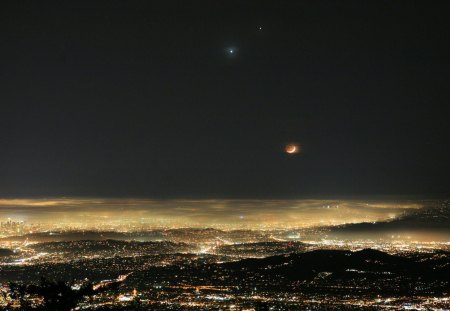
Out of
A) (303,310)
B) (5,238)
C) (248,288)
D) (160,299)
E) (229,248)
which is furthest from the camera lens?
(5,238)

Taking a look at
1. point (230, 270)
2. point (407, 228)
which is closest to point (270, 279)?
point (230, 270)

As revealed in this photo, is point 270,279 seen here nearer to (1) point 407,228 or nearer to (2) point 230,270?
(2) point 230,270

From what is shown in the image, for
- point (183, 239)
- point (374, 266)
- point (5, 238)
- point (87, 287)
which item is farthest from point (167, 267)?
point (87, 287)

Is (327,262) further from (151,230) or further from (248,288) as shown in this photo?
(151,230)

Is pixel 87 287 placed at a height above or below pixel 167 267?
above

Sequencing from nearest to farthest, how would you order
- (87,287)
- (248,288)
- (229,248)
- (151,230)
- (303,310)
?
(87,287), (303,310), (248,288), (229,248), (151,230)

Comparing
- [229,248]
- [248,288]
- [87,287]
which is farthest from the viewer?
[229,248]

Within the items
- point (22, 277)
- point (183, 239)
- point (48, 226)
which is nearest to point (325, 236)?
point (183, 239)

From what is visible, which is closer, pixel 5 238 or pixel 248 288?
pixel 248 288

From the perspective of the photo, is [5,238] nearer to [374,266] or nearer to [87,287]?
[374,266]
